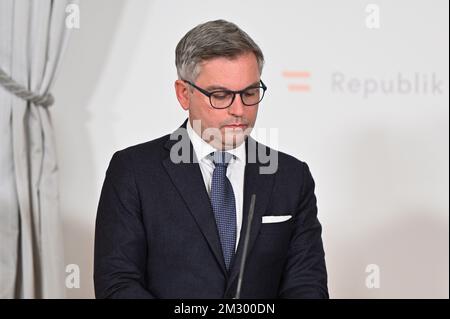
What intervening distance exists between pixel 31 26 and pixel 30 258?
66 cm

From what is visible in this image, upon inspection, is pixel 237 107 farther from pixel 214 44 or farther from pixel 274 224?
pixel 274 224

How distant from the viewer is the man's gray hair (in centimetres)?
147

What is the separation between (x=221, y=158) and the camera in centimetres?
160

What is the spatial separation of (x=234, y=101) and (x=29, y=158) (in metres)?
0.91

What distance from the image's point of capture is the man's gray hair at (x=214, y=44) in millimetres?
1472

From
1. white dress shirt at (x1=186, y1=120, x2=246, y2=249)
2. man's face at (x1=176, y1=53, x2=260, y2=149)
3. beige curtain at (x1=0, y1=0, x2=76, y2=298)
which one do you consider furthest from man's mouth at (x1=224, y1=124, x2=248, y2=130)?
beige curtain at (x1=0, y1=0, x2=76, y2=298)

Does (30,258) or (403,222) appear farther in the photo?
(403,222)

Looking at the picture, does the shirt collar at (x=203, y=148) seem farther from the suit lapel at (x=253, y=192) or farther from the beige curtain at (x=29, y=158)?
the beige curtain at (x=29, y=158)

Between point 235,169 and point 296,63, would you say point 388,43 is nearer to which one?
point 296,63

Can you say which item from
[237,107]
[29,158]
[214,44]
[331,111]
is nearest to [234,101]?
[237,107]

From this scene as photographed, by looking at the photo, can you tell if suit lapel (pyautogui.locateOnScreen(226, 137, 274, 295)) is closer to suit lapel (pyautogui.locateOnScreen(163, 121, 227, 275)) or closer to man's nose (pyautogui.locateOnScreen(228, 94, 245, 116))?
suit lapel (pyautogui.locateOnScreen(163, 121, 227, 275))

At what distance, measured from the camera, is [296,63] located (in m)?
2.47

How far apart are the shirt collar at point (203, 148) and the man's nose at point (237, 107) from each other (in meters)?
0.14
